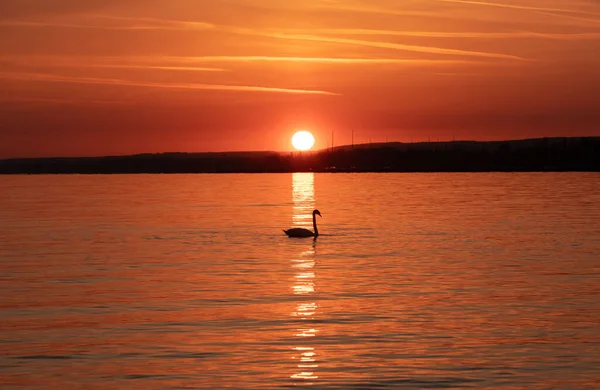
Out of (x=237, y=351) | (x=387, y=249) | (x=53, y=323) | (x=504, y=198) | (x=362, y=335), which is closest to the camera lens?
(x=237, y=351)

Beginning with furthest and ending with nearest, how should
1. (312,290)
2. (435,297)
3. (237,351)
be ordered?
(312,290) → (435,297) → (237,351)

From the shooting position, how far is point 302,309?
82.7 ft


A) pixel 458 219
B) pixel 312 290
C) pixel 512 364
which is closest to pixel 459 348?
pixel 512 364

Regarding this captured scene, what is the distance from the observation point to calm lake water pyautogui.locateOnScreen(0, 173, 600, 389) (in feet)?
59.9

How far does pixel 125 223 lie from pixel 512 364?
4232 cm

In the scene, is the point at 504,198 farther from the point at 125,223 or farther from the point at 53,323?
the point at 53,323

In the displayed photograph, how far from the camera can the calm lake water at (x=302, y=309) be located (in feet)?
59.9

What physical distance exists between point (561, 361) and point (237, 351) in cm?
641

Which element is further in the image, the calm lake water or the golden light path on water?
the golden light path on water

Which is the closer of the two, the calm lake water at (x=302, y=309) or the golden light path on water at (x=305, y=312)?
the calm lake water at (x=302, y=309)

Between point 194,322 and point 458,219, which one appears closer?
point 194,322

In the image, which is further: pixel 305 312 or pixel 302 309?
pixel 302 309

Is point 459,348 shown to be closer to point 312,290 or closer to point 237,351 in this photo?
point 237,351

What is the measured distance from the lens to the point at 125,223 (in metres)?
58.5
